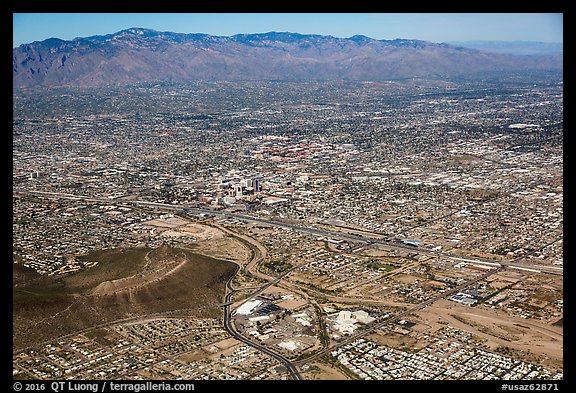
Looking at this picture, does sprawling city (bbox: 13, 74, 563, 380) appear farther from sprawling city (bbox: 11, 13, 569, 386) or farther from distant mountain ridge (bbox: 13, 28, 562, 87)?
distant mountain ridge (bbox: 13, 28, 562, 87)

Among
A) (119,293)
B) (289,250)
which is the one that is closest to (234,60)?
(289,250)

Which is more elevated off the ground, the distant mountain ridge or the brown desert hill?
the distant mountain ridge

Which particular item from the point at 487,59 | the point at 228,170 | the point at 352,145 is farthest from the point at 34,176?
the point at 487,59

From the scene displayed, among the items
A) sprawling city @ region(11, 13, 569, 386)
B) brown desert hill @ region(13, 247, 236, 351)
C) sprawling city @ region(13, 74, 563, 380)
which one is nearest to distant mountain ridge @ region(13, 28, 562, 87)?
sprawling city @ region(11, 13, 569, 386)

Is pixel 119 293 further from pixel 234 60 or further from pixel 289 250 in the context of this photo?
pixel 234 60

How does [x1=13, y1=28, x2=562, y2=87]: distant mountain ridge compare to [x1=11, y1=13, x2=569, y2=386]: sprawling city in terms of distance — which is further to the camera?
[x1=13, y1=28, x2=562, y2=87]: distant mountain ridge

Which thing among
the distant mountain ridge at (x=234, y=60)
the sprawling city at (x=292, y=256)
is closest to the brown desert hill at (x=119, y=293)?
the sprawling city at (x=292, y=256)
